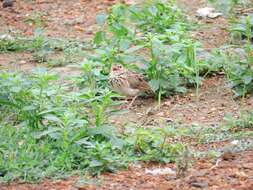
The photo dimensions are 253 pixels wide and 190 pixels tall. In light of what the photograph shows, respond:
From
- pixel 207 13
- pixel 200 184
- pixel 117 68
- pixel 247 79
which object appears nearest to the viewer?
pixel 200 184

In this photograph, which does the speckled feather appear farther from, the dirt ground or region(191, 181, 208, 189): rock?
region(191, 181, 208, 189): rock

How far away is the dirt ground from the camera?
3.89 m

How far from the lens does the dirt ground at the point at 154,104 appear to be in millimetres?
3893

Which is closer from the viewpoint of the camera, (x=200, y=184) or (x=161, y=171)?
(x=200, y=184)

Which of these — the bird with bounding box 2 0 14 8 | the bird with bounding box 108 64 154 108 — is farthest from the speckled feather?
the bird with bounding box 2 0 14 8

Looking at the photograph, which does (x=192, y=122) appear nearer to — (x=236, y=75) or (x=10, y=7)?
(x=236, y=75)

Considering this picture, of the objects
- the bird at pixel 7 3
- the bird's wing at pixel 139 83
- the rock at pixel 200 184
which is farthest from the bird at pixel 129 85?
the bird at pixel 7 3

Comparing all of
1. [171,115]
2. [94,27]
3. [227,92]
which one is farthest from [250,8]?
[171,115]

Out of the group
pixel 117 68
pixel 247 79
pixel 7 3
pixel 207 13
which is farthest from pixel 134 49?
pixel 7 3

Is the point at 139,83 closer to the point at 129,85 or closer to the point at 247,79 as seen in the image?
the point at 129,85

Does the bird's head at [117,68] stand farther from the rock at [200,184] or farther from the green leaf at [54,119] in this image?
the rock at [200,184]

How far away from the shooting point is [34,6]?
24.6 ft

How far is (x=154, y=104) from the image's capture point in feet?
16.9

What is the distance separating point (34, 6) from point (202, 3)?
1.58 m
